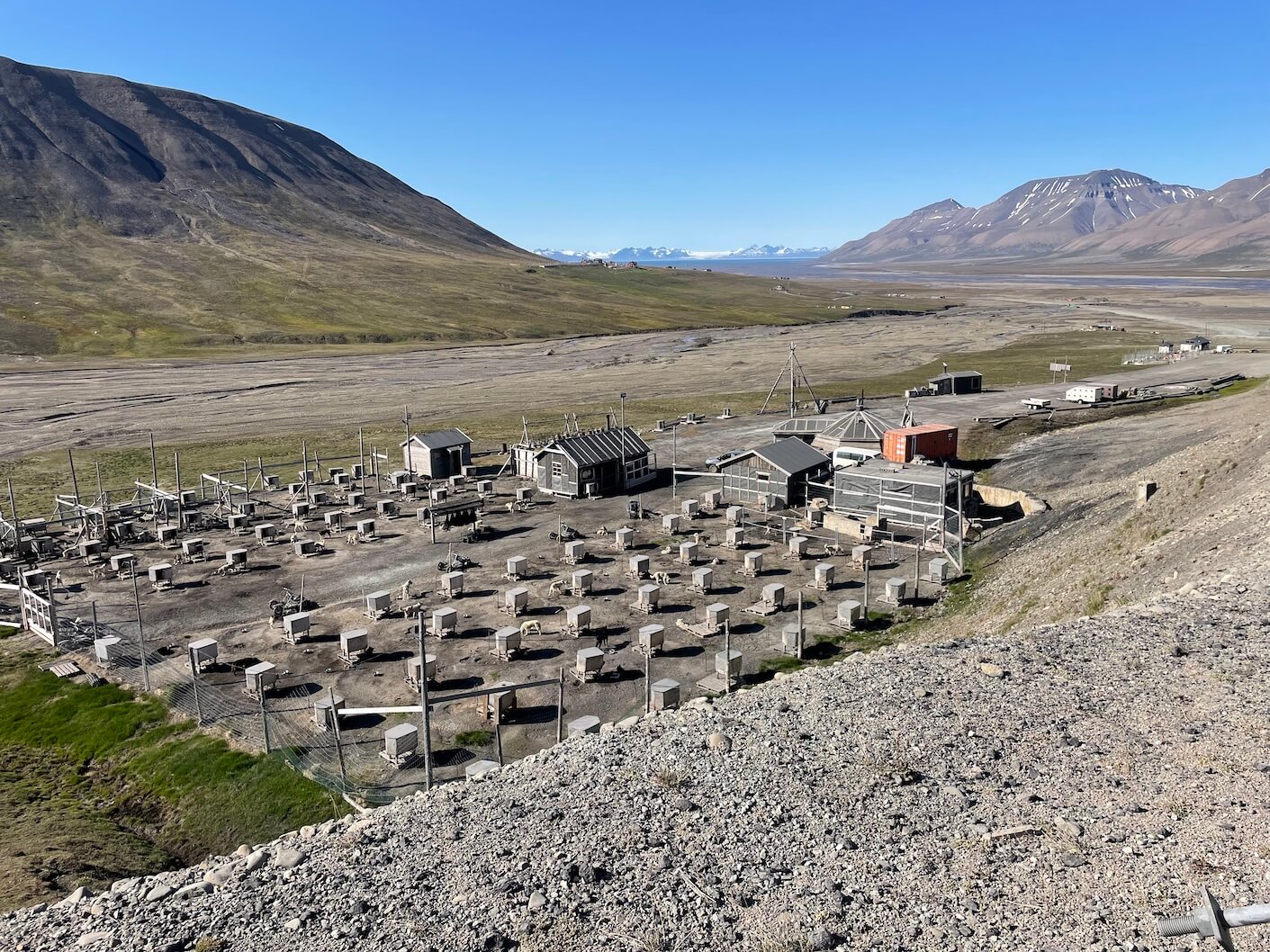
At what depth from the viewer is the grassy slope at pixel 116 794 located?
62.3 feet

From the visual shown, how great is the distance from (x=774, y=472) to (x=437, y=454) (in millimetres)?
27010

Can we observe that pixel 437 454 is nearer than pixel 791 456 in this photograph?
No

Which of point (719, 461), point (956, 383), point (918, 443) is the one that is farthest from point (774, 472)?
point (956, 383)

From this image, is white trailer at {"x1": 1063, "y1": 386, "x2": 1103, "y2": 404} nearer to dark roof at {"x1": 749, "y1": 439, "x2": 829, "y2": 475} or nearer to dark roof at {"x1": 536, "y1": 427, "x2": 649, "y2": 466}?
dark roof at {"x1": 749, "y1": 439, "x2": 829, "y2": 475}

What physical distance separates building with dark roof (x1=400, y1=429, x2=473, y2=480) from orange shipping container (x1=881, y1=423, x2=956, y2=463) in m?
32.3

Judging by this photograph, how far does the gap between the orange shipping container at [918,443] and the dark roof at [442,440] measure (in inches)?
1272

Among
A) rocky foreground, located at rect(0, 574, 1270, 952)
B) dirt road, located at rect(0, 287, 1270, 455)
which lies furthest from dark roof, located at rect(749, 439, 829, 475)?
dirt road, located at rect(0, 287, 1270, 455)

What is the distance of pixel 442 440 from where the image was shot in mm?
63250

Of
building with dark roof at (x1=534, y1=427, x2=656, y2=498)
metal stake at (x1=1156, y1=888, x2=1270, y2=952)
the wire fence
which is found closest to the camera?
metal stake at (x1=1156, y1=888, x2=1270, y2=952)

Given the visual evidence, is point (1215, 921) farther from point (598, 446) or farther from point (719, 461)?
point (719, 461)

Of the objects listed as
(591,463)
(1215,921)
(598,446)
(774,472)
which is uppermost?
(1215,921)

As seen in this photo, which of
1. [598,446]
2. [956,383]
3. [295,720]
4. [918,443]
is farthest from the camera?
[956,383]

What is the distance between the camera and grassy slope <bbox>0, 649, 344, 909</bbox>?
18984 millimetres

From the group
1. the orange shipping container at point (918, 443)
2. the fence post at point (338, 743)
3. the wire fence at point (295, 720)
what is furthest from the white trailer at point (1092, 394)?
the fence post at point (338, 743)
